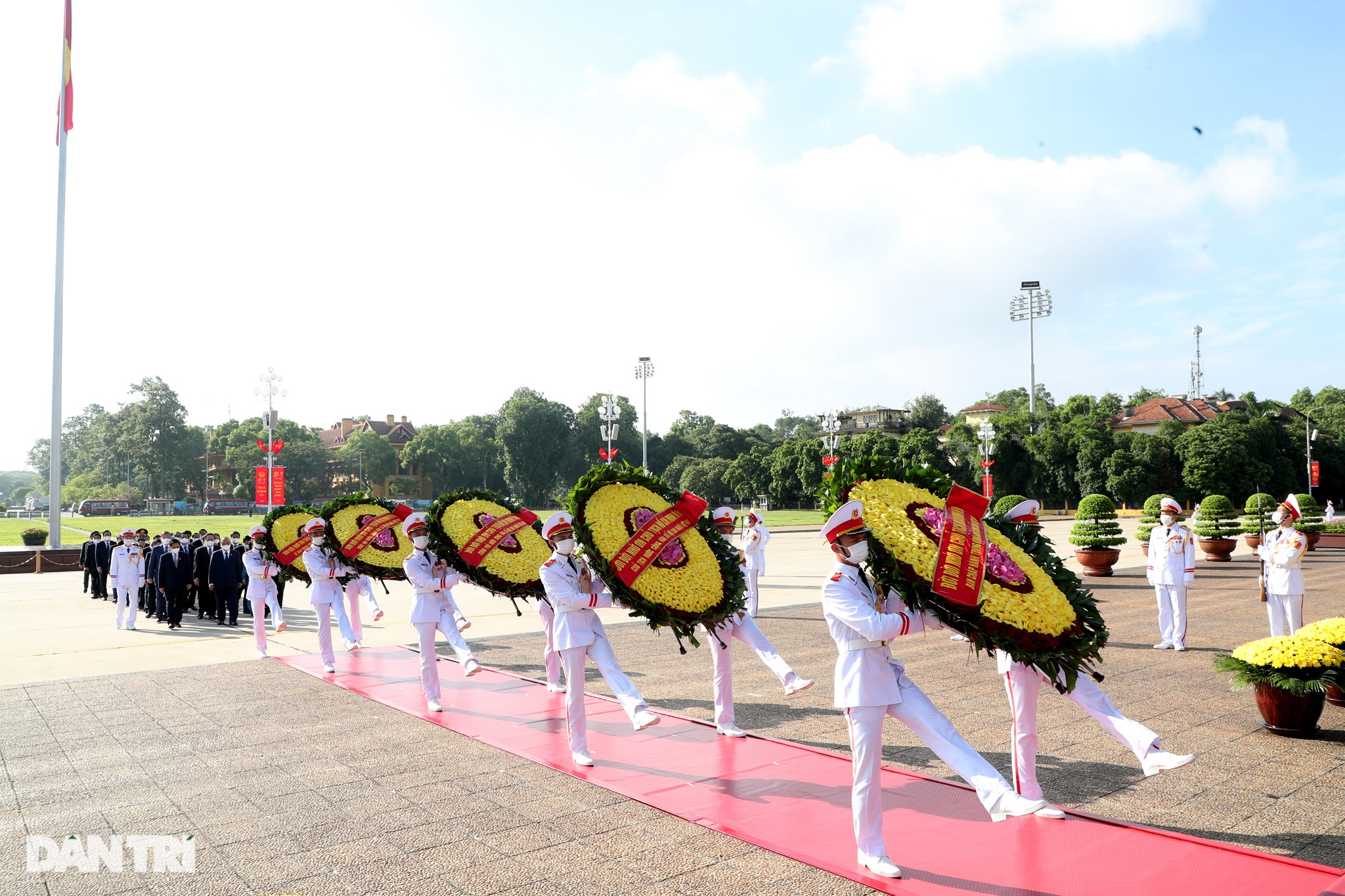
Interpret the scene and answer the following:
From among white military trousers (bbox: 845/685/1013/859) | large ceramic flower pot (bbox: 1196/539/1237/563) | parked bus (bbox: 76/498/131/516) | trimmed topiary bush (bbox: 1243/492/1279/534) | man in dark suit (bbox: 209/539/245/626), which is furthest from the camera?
parked bus (bbox: 76/498/131/516)

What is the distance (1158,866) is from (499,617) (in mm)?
13986

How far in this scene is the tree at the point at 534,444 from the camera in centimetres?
8750

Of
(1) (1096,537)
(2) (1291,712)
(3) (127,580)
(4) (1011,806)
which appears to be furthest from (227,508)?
(4) (1011,806)

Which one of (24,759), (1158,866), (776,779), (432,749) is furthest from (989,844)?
(24,759)

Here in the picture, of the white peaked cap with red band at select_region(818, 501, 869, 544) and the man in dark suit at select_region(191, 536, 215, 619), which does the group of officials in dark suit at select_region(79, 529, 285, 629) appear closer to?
the man in dark suit at select_region(191, 536, 215, 619)

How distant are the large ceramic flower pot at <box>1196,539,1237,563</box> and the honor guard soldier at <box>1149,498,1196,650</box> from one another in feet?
57.9

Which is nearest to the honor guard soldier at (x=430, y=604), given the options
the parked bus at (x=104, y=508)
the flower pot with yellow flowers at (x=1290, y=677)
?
the flower pot with yellow flowers at (x=1290, y=677)

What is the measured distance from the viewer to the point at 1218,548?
89.9 ft

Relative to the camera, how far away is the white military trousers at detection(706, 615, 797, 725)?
8.18m

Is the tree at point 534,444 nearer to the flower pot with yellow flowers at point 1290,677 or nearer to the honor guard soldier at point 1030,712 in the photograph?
the flower pot with yellow flowers at point 1290,677

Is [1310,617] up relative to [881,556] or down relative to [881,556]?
down

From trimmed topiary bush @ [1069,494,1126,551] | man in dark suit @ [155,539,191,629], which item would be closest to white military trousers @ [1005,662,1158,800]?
man in dark suit @ [155,539,191,629]

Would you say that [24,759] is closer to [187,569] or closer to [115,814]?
[115,814]

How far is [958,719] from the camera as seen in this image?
857 centimetres
